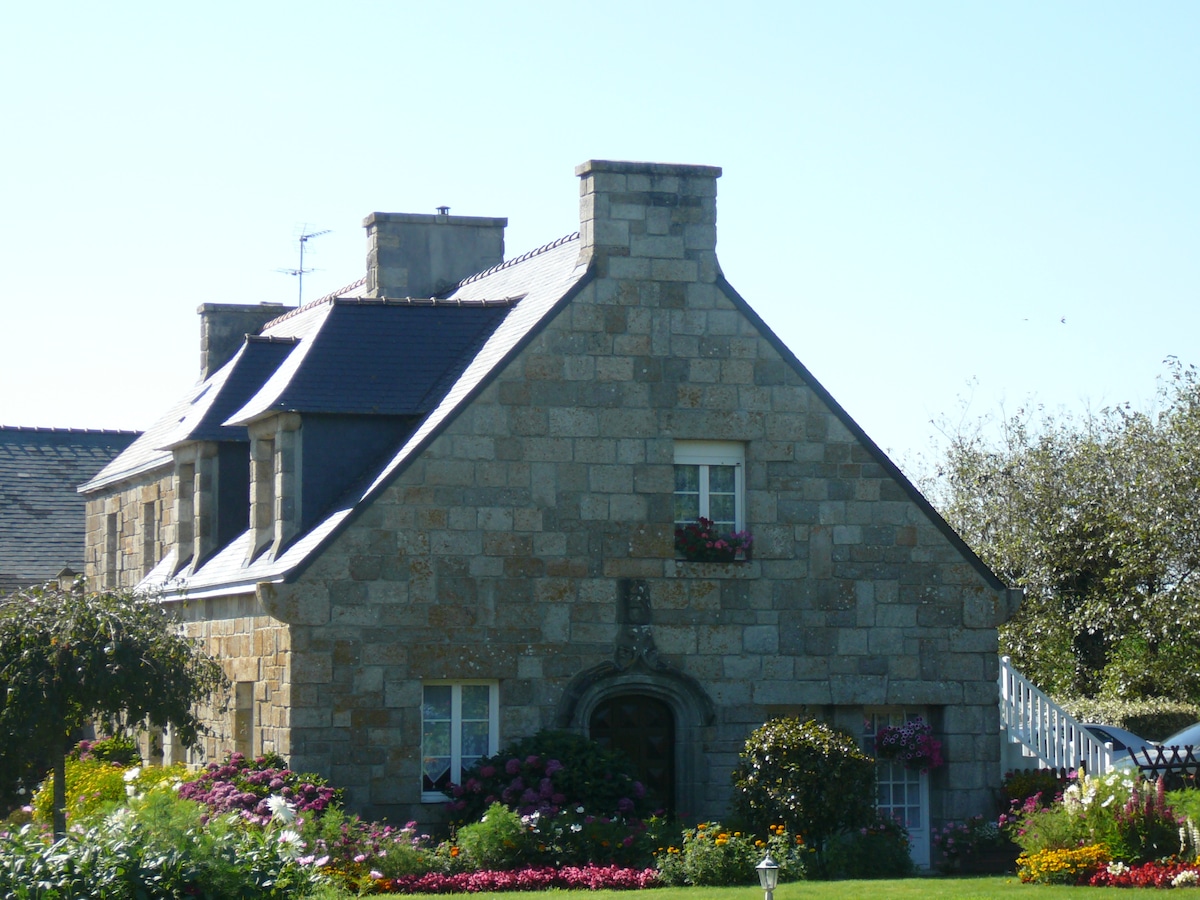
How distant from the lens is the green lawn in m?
15.0

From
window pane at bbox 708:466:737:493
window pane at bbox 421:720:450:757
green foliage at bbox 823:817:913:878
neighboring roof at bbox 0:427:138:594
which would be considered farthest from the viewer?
neighboring roof at bbox 0:427:138:594

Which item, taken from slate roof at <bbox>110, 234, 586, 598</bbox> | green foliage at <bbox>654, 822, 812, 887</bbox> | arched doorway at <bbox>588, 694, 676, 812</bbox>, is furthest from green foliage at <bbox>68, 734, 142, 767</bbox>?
green foliage at <bbox>654, 822, 812, 887</bbox>

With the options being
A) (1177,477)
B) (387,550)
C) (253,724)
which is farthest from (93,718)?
(1177,477)

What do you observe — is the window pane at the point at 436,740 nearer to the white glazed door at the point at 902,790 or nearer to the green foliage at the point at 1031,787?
the white glazed door at the point at 902,790

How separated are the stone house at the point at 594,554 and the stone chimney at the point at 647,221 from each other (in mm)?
28

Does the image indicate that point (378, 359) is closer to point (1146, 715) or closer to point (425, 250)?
point (425, 250)

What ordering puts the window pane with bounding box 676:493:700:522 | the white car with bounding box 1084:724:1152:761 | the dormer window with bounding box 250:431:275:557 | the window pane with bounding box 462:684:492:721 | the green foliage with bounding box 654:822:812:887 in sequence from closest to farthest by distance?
the green foliage with bounding box 654:822:812:887 < the window pane with bounding box 462:684:492:721 < the window pane with bounding box 676:493:700:522 < the dormer window with bounding box 250:431:275:557 < the white car with bounding box 1084:724:1152:761

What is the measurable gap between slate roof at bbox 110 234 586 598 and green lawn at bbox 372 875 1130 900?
15.1 ft

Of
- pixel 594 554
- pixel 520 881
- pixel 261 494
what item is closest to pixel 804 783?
pixel 520 881

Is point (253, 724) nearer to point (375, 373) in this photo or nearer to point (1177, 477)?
point (375, 373)

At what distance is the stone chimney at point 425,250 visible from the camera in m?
25.1

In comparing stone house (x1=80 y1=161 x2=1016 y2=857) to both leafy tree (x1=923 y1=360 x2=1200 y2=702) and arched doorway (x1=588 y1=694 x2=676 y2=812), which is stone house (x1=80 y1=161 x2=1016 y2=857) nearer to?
arched doorway (x1=588 y1=694 x2=676 y2=812)

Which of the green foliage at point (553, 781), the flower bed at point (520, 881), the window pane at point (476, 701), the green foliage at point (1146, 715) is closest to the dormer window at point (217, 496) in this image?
the window pane at point (476, 701)

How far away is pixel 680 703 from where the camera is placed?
754 inches
